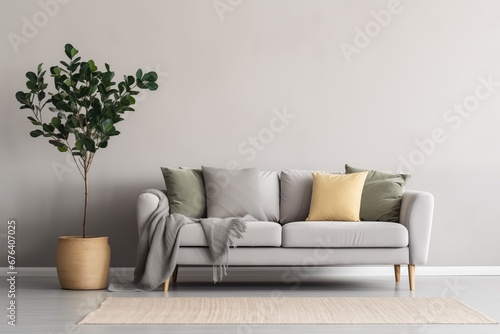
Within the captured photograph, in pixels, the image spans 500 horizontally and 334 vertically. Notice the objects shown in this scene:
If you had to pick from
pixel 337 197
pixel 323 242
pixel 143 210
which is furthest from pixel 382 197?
pixel 143 210

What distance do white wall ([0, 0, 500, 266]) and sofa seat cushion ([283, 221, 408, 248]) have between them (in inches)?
47.6

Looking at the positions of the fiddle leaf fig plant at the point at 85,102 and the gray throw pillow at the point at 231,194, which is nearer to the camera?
the fiddle leaf fig plant at the point at 85,102

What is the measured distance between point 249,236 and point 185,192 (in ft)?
2.45

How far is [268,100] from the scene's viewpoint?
6703 mm

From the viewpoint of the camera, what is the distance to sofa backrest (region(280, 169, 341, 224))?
6211 mm

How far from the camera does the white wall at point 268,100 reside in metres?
6.59

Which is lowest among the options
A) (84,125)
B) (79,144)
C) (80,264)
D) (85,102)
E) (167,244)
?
(80,264)

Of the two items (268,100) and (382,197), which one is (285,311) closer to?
(382,197)

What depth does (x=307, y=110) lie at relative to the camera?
6719mm

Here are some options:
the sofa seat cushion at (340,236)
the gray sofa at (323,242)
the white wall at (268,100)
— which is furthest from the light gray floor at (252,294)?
the white wall at (268,100)

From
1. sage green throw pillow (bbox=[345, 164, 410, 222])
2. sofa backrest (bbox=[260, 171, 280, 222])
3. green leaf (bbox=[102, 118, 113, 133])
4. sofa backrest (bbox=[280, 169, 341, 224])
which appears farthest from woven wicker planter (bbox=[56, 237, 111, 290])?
sage green throw pillow (bbox=[345, 164, 410, 222])

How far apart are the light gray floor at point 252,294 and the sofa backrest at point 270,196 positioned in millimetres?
556

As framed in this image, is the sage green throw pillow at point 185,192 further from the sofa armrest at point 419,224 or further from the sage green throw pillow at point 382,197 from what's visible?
the sofa armrest at point 419,224

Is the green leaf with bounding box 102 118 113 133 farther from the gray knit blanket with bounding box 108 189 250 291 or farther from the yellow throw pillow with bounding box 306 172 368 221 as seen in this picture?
the yellow throw pillow with bounding box 306 172 368 221
